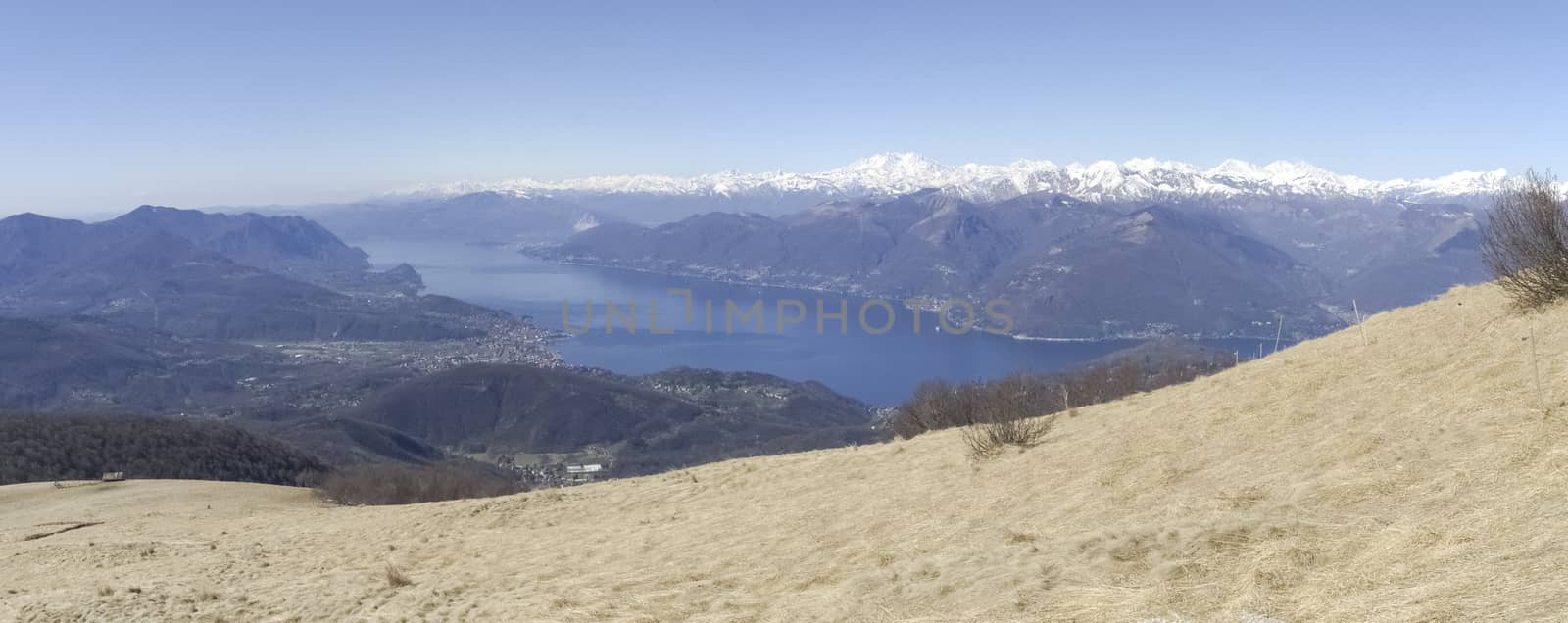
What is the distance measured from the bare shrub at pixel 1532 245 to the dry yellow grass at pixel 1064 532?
0.59 meters

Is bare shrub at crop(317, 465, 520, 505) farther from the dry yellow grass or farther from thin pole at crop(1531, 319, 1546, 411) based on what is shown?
thin pole at crop(1531, 319, 1546, 411)

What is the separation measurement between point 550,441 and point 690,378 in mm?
34329

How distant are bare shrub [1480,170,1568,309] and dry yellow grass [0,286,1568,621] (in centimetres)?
59

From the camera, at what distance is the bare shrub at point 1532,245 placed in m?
12.2

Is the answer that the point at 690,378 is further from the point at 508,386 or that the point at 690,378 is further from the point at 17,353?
the point at 17,353

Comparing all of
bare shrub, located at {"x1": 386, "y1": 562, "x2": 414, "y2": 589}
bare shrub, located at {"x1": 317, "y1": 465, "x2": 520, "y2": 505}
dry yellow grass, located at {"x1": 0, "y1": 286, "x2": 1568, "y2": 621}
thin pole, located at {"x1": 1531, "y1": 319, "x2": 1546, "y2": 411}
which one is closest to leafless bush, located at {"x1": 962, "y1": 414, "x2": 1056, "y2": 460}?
dry yellow grass, located at {"x1": 0, "y1": 286, "x2": 1568, "y2": 621}

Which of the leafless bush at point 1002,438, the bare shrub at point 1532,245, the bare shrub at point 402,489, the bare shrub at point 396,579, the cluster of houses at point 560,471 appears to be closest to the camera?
the bare shrub at point 396,579

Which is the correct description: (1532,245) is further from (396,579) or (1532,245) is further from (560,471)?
(560,471)

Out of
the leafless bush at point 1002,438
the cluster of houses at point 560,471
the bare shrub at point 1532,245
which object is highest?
the bare shrub at point 1532,245

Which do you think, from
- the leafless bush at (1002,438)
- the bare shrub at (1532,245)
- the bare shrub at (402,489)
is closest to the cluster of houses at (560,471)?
the bare shrub at (402,489)

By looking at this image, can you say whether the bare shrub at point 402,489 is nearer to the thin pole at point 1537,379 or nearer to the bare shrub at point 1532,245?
the thin pole at point 1537,379

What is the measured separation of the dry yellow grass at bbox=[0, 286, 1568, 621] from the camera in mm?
6312

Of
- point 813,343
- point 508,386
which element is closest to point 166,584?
point 508,386

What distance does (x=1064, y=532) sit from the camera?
8586mm
